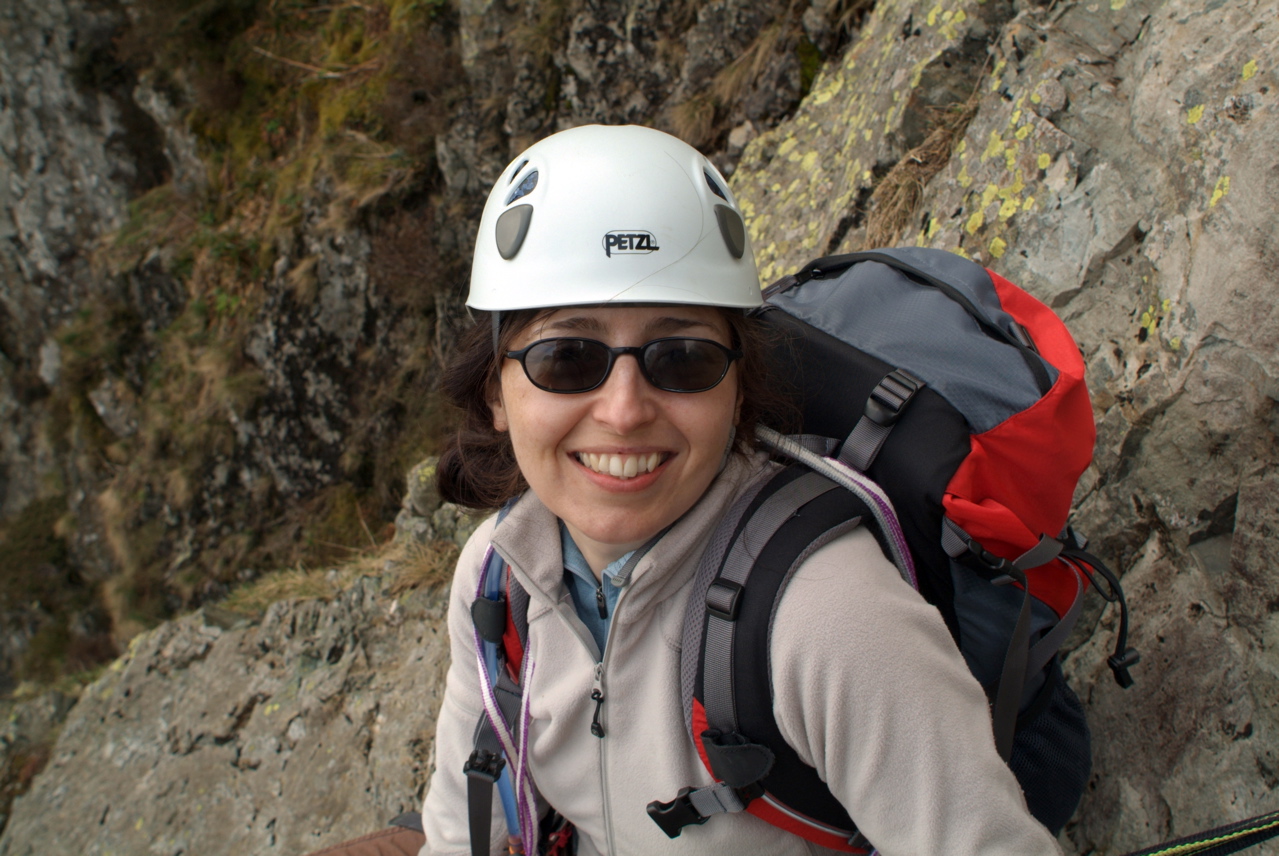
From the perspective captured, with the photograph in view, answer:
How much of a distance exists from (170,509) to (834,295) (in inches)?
425

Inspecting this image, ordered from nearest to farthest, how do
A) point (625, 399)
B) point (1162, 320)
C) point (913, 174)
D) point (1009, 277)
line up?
point (625, 399), point (1162, 320), point (1009, 277), point (913, 174)

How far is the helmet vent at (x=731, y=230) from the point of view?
1774 millimetres

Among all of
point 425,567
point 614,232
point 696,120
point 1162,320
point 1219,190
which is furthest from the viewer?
point 696,120

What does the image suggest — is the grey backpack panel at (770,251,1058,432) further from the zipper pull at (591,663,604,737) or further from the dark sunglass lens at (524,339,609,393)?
the zipper pull at (591,663,604,737)

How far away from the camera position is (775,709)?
1.43m

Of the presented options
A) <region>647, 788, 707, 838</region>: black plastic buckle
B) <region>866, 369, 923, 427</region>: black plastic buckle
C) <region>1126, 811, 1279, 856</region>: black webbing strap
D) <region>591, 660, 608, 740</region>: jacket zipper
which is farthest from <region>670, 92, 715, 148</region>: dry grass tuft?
<region>1126, 811, 1279, 856</region>: black webbing strap

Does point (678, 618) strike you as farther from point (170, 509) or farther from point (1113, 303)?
point (170, 509)

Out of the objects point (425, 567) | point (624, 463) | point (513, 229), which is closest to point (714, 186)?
point (513, 229)

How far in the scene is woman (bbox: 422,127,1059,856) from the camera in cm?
131

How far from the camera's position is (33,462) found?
12.9 metres

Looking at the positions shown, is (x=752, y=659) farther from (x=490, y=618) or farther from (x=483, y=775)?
(x=483, y=775)

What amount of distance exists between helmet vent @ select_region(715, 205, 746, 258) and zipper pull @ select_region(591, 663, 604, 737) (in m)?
1.09

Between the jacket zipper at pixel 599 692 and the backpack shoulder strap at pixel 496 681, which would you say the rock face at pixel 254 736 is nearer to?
the backpack shoulder strap at pixel 496 681

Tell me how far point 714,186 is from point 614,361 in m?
0.65
